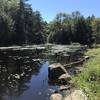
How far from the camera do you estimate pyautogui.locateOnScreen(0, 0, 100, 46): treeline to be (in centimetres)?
7862

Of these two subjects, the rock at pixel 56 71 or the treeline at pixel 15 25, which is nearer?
the rock at pixel 56 71

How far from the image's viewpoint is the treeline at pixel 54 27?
78625 mm

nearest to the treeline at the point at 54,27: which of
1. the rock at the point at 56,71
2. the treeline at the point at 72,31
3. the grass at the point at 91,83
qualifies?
the treeline at the point at 72,31

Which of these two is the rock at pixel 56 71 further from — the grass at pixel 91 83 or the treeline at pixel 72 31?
the treeline at pixel 72 31

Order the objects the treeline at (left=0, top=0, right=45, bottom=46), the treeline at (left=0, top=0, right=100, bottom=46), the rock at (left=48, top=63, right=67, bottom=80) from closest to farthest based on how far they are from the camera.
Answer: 1. the rock at (left=48, top=63, right=67, bottom=80)
2. the treeline at (left=0, top=0, right=45, bottom=46)
3. the treeline at (left=0, top=0, right=100, bottom=46)

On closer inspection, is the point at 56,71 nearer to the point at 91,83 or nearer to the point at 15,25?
the point at 91,83

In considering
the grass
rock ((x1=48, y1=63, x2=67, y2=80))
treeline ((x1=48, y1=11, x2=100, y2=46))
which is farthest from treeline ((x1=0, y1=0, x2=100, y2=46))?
the grass

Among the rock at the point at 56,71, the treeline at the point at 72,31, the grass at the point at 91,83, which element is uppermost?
the treeline at the point at 72,31

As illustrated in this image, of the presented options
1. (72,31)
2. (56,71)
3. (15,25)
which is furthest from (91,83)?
(72,31)

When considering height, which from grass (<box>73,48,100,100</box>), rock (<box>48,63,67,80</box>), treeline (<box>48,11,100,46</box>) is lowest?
rock (<box>48,63,67,80</box>)

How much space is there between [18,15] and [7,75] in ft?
204

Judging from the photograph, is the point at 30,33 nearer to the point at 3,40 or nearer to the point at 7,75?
the point at 3,40

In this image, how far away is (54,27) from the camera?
99.8m

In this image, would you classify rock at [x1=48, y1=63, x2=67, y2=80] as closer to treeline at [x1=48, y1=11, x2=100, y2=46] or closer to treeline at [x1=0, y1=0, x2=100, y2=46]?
treeline at [x1=0, y1=0, x2=100, y2=46]
